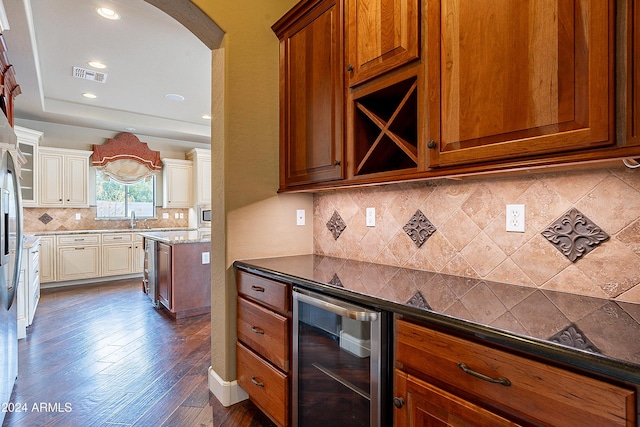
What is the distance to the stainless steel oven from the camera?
3.91ft

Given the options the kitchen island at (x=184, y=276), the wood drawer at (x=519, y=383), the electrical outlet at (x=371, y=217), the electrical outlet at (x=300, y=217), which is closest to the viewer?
the wood drawer at (x=519, y=383)

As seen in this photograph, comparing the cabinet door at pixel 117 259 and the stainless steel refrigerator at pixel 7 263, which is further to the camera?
the cabinet door at pixel 117 259

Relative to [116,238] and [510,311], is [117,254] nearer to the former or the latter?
[116,238]

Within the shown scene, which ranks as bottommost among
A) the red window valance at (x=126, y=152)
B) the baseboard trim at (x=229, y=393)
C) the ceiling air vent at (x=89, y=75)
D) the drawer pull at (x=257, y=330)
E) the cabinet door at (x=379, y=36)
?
the baseboard trim at (x=229, y=393)

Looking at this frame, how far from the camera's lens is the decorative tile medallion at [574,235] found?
1.19m

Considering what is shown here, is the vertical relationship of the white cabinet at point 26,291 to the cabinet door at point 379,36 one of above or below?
below

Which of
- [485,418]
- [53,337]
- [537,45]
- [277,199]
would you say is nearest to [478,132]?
[537,45]

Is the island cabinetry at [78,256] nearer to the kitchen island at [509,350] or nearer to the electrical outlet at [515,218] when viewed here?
the kitchen island at [509,350]

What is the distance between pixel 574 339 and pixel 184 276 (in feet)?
12.4

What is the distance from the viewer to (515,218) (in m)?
1.39

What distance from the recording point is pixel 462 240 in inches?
61.6

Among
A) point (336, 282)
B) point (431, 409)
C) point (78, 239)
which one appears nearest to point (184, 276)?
point (336, 282)

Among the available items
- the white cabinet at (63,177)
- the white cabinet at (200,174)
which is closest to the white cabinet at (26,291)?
the white cabinet at (63,177)

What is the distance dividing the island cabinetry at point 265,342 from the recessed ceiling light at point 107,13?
2.62 meters
